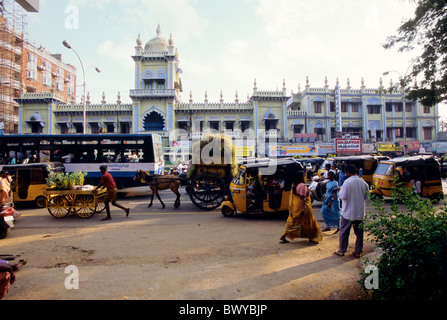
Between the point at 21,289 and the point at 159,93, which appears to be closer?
the point at 21,289

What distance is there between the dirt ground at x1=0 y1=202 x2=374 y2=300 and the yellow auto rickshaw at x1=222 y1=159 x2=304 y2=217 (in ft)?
2.35

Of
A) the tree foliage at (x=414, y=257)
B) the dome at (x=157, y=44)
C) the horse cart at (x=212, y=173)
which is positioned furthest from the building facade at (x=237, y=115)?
the tree foliage at (x=414, y=257)

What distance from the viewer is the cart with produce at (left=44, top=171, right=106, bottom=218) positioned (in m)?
8.23

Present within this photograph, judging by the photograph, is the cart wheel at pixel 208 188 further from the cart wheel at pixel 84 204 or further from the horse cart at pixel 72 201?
the cart wheel at pixel 84 204

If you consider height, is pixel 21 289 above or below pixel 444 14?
below

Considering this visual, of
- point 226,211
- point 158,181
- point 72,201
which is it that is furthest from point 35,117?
point 226,211

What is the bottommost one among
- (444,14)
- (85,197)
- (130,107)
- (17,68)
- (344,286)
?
(344,286)

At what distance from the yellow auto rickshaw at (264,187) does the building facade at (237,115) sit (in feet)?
76.5

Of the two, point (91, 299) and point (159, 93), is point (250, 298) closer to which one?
point (91, 299)

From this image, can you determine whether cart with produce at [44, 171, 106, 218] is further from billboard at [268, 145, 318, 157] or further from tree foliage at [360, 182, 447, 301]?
billboard at [268, 145, 318, 157]

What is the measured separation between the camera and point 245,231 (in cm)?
677
